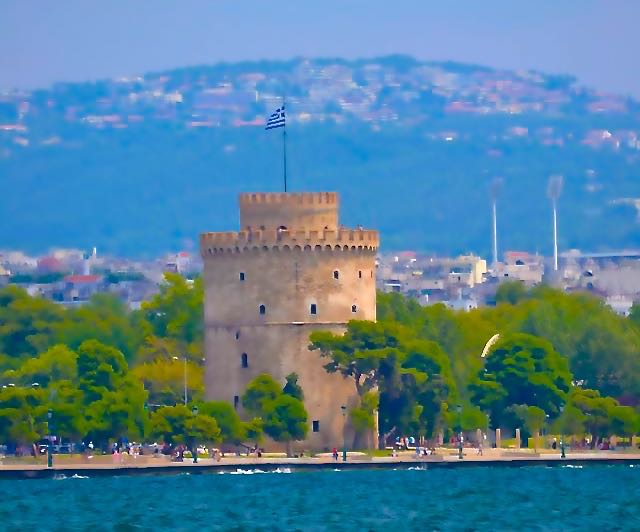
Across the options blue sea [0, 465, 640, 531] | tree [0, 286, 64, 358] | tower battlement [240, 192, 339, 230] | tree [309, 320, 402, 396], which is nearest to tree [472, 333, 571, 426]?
tree [309, 320, 402, 396]

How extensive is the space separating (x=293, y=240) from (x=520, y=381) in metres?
9.17

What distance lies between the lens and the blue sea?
65.4 m

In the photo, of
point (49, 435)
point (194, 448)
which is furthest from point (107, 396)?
point (194, 448)

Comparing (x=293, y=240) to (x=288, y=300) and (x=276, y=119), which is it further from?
(x=276, y=119)

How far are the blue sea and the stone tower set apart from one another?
748 cm

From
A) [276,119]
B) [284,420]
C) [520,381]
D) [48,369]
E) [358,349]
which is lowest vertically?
[284,420]

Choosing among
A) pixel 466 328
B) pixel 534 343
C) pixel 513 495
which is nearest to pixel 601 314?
pixel 466 328

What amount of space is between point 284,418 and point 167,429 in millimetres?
4522

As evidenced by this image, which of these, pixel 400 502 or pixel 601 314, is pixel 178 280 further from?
pixel 400 502

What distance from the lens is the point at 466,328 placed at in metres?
114

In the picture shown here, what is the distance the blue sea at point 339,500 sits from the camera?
215 ft

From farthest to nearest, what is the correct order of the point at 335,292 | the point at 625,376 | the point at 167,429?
the point at 625,376 → the point at 335,292 → the point at 167,429

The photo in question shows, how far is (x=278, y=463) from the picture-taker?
86562 millimetres

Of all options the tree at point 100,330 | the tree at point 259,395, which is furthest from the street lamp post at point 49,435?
the tree at point 100,330
